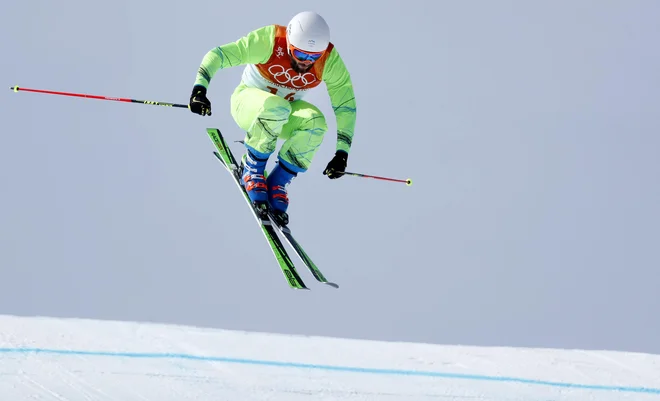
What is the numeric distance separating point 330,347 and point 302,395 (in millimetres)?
795

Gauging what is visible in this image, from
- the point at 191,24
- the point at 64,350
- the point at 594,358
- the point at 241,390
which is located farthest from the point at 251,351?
the point at 191,24

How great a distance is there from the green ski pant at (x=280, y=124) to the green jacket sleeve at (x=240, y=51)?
262 millimetres

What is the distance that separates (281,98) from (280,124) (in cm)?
17

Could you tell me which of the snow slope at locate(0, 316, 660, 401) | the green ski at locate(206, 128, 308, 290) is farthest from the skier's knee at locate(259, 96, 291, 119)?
A: the snow slope at locate(0, 316, 660, 401)

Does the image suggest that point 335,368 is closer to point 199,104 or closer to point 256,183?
point 256,183

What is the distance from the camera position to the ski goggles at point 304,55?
5.38 meters

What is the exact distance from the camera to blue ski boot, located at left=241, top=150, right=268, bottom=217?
5695 millimetres

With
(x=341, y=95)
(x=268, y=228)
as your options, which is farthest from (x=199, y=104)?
(x=341, y=95)

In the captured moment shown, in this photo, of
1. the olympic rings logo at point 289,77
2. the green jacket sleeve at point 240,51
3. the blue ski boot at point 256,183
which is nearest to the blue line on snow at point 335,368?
the blue ski boot at point 256,183

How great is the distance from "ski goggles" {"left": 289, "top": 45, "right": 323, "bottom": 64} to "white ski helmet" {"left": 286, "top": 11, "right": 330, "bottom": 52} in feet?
0.14

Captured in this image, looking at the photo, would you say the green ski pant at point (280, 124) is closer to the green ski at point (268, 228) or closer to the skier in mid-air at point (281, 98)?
the skier in mid-air at point (281, 98)

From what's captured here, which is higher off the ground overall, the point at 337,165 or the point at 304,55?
the point at 304,55

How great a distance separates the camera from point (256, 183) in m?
5.73

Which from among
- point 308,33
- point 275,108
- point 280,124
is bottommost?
point 280,124
